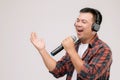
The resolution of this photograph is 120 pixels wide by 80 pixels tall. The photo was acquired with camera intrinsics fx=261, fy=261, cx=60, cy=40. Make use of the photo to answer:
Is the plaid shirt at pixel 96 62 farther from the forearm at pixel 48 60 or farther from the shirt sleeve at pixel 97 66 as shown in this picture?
the forearm at pixel 48 60

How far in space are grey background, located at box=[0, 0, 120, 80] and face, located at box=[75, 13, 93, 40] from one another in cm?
79

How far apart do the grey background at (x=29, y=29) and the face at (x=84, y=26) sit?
2.59 ft

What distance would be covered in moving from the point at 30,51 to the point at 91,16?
0.91 metres

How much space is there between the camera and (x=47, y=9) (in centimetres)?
231

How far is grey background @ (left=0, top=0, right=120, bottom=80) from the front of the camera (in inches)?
90.3

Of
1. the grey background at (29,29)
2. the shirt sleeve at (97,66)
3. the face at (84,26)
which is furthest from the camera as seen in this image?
the grey background at (29,29)

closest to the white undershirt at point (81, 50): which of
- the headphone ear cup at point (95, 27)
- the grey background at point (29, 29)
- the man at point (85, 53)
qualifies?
the man at point (85, 53)

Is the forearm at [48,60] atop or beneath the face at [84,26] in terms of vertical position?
beneath

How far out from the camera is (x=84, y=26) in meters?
1.53

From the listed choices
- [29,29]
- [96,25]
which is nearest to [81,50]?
[96,25]

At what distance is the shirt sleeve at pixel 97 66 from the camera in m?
1.37

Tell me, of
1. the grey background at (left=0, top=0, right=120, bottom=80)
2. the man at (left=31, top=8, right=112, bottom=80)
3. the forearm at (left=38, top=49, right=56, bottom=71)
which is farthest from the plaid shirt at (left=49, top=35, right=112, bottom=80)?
the grey background at (left=0, top=0, right=120, bottom=80)

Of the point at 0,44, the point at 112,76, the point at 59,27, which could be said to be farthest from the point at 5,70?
the point at 112,76

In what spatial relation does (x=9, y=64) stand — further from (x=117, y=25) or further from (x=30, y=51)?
(x=117, y=25)
